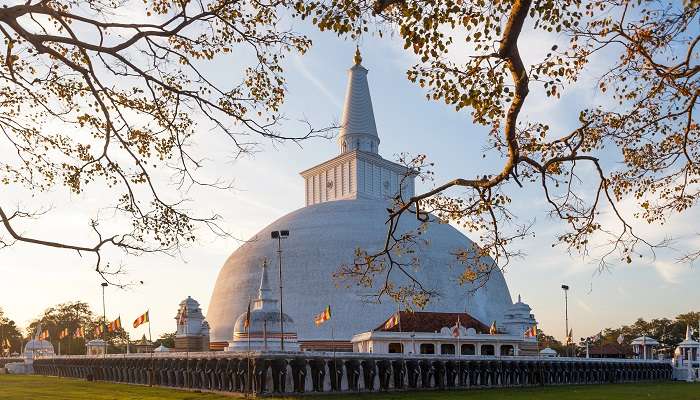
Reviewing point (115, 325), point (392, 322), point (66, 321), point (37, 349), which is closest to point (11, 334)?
point (66, 321)

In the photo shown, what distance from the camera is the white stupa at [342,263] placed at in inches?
2391

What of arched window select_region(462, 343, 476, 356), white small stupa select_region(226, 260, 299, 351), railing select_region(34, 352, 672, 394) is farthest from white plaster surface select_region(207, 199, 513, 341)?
railing select_region(34, 352, 672, 394)

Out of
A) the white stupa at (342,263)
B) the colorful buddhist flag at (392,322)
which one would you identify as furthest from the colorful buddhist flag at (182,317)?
the colorful buddhist flag at (392,322)

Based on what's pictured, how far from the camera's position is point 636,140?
16375mm

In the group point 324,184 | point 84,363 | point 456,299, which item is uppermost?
point 324,184

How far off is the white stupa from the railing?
13.4 meters

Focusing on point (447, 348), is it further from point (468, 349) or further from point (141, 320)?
point (141, 320)

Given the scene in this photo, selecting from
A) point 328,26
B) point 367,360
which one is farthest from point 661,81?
point 367,360

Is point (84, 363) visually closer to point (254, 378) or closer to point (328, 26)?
point (254, 378)

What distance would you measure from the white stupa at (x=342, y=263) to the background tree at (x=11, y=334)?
6238 cm

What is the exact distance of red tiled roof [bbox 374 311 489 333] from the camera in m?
55.7

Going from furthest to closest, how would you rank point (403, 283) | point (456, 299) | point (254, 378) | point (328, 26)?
point (456, 299) < point (403, 283) < point (254, 378) < point (328, 26)

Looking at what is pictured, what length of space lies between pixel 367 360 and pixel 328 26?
2869 cm

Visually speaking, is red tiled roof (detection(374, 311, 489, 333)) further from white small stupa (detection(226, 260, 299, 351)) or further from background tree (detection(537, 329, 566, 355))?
background tree (detection(537, 329, 566, 355))
